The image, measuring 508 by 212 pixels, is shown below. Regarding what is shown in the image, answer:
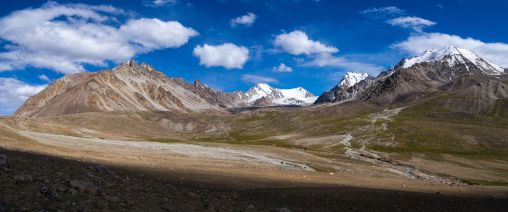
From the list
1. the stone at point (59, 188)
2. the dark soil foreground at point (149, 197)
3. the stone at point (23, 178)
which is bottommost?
the dark soil foreground at point (149, 197)

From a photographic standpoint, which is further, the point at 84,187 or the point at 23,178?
the point at 84,187

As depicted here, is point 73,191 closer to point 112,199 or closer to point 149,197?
point 112,199

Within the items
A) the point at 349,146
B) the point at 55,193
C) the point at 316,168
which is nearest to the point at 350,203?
the point at 55,193

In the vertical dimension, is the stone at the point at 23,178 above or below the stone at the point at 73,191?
above

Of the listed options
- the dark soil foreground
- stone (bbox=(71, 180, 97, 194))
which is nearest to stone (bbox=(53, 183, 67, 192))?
the dark soil foreground

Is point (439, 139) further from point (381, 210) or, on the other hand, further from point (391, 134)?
point (381, 210)

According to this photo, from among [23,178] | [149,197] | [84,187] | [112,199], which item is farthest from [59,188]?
[149,197]

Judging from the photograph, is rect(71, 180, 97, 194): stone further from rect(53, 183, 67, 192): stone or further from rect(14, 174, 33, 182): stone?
rect(14, 174, 33, 182): stone

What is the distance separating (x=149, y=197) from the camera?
723 inches

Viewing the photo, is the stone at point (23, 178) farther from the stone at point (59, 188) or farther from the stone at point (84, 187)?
the stone at point (84, 187)

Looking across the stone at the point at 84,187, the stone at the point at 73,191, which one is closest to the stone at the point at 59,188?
the stone at the point at 73,191

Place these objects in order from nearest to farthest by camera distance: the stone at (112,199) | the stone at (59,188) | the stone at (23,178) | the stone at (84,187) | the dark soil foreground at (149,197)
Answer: the dark soil foreground at (149,197) → the stone at (59,188) → the stone at (23,178) → the stone at (112,199) → the stone at (84,187)

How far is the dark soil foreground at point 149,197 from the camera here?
13781 millimetres

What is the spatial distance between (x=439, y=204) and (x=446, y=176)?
185ft
